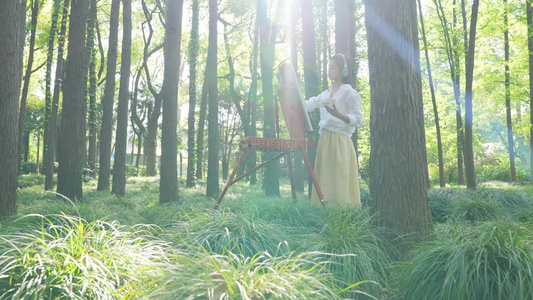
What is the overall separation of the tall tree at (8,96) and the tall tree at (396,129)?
140 inches

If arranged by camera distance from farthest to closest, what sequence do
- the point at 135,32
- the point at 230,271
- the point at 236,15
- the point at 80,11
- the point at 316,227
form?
the point at 135,32 < the point at 236,15 < the point at 80,11 < the point at 316,227 < the point at 230,271

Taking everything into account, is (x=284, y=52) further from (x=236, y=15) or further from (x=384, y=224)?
(x=384, y=224)

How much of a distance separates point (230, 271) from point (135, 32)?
24941 mm

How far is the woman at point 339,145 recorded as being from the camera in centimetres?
523

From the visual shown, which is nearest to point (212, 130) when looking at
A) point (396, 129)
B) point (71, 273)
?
point (396, 129)

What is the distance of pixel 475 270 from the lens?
2.43m

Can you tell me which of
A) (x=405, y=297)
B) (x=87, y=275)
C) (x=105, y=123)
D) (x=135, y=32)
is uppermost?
(x=135, y=32)

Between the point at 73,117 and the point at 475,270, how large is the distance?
22.7 ft

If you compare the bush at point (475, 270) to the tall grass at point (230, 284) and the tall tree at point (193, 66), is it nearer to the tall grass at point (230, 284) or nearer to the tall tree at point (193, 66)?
the tall grass at point (230, 284)

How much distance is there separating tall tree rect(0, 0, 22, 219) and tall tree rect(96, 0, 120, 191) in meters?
8.22

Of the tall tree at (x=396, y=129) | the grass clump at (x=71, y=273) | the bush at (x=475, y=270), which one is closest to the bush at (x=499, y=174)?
the tall tree at (x=396, y=129)

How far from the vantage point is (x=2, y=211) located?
4.19m

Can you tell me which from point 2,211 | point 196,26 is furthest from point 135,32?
point 2,211

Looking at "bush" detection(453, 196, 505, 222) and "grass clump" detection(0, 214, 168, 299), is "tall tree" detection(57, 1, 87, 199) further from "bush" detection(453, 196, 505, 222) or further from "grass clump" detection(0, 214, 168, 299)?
"bush" detection(453, 196, 505, 222)
